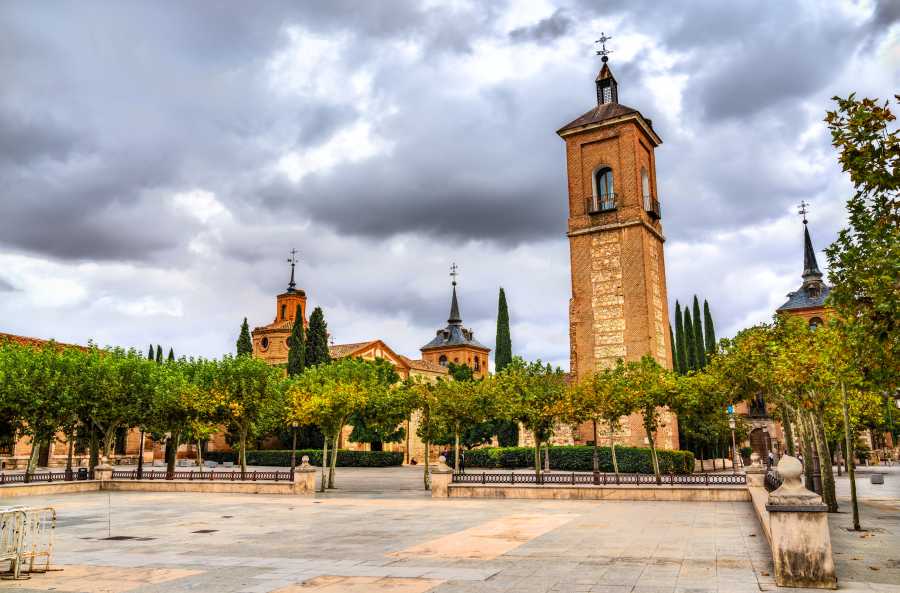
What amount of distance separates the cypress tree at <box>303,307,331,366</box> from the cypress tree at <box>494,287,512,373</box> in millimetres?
17092

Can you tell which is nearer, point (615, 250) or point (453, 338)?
point (615, 250)

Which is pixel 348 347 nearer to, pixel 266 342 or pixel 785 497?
Answer: pixel 266 342

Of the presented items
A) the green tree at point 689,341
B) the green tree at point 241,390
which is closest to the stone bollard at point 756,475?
the green tree at point 241,390

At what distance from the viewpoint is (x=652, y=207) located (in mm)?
40062

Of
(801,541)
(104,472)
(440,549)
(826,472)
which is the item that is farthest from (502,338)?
(801,541)

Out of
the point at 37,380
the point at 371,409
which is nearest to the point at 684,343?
the point at 371,409

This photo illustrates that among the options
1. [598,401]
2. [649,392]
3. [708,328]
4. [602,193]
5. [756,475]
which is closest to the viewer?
[756,475]

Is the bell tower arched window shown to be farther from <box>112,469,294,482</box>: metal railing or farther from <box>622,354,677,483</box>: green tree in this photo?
<box>112,469,294,482</box>: metal railing

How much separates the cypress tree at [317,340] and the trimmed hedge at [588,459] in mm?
18899

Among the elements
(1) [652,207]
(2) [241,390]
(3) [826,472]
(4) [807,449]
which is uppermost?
(1) [652,207]

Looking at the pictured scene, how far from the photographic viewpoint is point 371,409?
2777 cm

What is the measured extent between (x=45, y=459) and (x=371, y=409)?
34152 mm

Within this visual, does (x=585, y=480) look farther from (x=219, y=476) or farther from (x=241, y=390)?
(x=241, y=390)

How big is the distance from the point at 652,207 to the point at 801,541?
112 feet
